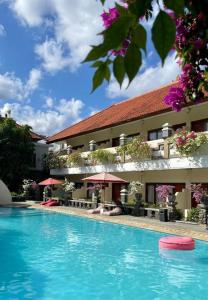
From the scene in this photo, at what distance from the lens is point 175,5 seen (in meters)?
1.19

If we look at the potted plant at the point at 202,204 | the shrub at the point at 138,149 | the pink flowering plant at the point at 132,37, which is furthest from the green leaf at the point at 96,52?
the shrub at the point at 138,149

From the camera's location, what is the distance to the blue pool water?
31.4 ft

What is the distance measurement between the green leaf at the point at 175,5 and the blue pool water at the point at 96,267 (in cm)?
872

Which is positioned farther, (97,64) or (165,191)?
(165,191)

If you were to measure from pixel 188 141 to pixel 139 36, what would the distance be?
20060 mm

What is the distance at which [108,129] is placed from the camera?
32.6 metres

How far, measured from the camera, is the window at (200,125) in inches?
918

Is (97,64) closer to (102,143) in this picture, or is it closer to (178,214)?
(178,214)

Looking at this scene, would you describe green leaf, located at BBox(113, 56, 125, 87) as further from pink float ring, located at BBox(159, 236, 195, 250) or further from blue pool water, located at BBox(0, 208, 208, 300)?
pink float ring, located at BBox(159, 236, 195, 250)

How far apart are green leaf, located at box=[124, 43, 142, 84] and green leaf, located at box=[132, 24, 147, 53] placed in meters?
0.01

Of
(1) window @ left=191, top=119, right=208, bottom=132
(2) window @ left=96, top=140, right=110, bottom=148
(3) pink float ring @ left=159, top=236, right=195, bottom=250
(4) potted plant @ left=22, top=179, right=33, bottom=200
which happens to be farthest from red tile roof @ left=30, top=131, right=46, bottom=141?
(3) pink float ring @ left=159, top=236, right=195, bottom=250

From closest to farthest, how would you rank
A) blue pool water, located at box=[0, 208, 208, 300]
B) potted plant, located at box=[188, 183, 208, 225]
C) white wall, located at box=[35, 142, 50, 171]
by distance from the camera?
1. blue pool water, located at box=[0, 208, 208, 300]
2. potted plant, located at box=[188, 183, 208, 225]
3. white wall, located at box=[35, 142, 50, 171]

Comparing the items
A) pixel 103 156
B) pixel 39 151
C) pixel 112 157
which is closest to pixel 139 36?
pixel 112 157

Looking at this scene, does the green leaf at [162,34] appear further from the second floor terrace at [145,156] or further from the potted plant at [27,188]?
the potted plant at [27,188]
